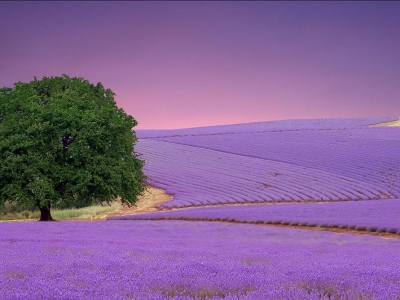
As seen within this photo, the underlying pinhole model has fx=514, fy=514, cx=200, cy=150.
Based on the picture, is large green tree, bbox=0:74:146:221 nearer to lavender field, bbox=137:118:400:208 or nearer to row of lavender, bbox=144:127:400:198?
lavender field, bbox=137:118:400:208

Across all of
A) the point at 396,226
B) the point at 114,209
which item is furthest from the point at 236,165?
the point at 396,226

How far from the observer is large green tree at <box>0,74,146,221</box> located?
24.0 metres

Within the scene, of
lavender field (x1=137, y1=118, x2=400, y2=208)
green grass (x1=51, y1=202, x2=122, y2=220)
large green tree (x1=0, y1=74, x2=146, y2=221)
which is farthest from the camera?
lavender field (x1=137, y1=118, x2=400, y2=208)

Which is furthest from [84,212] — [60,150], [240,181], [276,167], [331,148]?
[331,148]

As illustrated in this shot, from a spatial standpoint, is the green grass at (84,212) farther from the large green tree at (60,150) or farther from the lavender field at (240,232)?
the large green tree at (60,150)

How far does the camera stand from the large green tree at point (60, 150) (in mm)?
24047

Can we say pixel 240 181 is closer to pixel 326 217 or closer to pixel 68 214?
pixel 68 214

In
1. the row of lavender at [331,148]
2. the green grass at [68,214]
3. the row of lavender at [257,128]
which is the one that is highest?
the row of lavender at [257,128]

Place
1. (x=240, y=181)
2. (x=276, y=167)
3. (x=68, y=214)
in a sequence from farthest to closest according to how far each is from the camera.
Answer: (x=276, y=167), (x=240, y=181), (x=68, y=214)

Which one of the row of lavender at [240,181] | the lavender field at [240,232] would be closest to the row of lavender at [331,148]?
the lavender field at [240,232]

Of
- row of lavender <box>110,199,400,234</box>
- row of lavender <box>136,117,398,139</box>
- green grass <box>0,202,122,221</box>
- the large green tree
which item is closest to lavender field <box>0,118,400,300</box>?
row of lavender <box>110,199,400,234</box>

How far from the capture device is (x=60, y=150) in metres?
25.3

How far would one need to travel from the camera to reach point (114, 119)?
26.1 meters

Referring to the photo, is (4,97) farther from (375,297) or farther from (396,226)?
(375,297)
